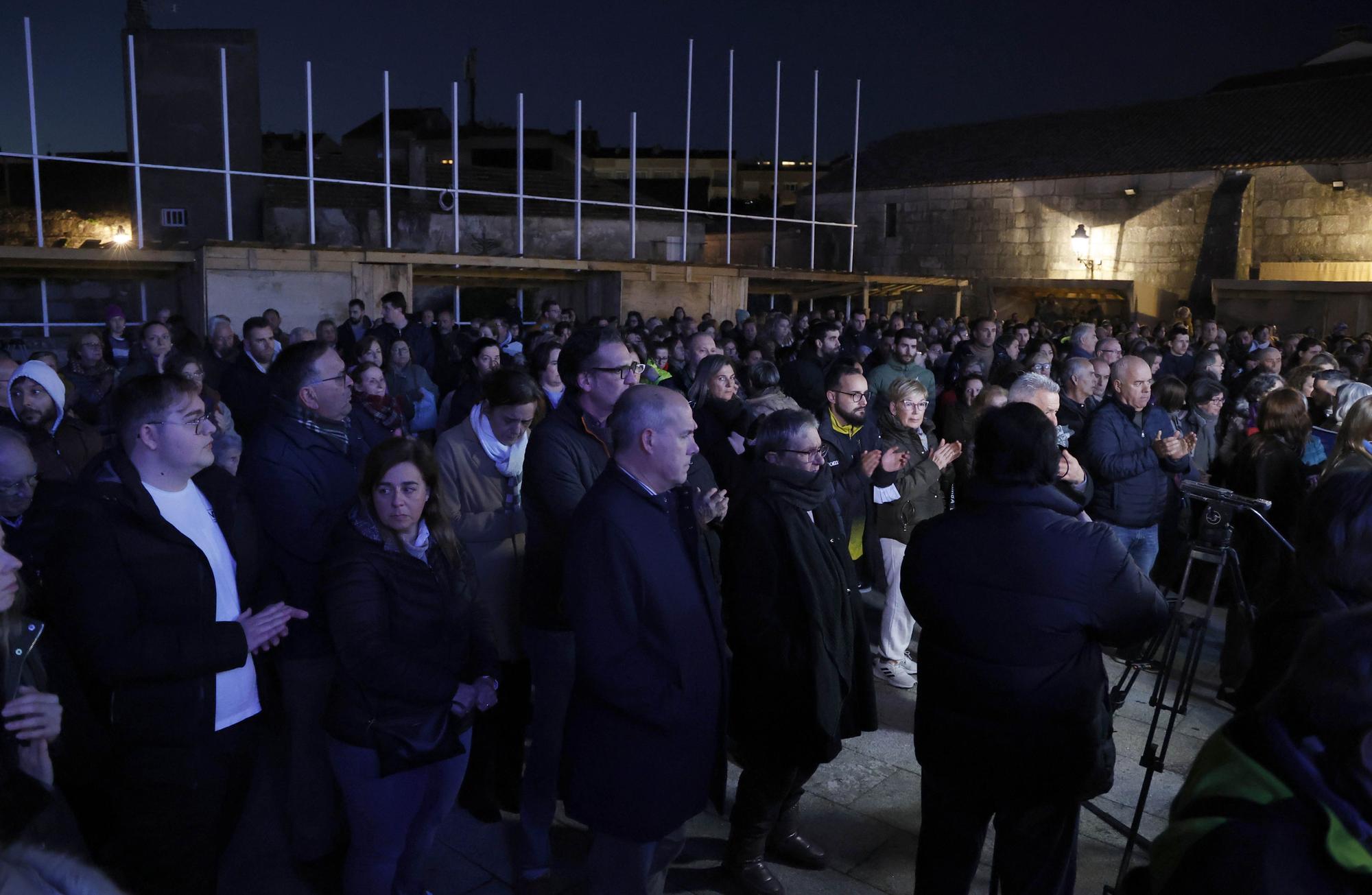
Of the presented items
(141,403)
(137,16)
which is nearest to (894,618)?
(141,403)

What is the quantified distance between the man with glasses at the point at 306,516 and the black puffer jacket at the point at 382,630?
20 cm

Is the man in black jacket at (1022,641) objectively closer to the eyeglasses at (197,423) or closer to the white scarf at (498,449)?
the white scarf at (498,449)

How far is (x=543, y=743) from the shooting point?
11.3ft

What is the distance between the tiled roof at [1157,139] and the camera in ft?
89.6

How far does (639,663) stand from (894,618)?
300 centimetres

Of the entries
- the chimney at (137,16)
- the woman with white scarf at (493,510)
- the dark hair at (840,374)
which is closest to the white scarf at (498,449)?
the woman with white scarf at (493,510)

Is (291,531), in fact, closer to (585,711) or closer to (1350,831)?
(585,711)

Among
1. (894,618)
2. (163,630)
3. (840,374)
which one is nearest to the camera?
(163,630)

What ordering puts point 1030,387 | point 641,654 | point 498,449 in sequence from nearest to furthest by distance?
point 641,654 < point 498,449 < point 1030,387

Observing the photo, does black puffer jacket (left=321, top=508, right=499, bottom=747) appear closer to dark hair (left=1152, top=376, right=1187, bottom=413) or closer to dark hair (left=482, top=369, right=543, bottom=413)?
dark hair (left=482, top=369, right=543, bottom=413)

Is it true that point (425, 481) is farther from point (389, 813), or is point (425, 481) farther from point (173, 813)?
point (173, 813)

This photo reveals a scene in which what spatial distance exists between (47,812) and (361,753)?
2.57 ft

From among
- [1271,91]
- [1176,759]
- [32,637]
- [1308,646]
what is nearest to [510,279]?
[1176,759]

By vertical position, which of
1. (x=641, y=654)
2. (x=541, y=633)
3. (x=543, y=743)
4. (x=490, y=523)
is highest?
(x=490, y=523)
